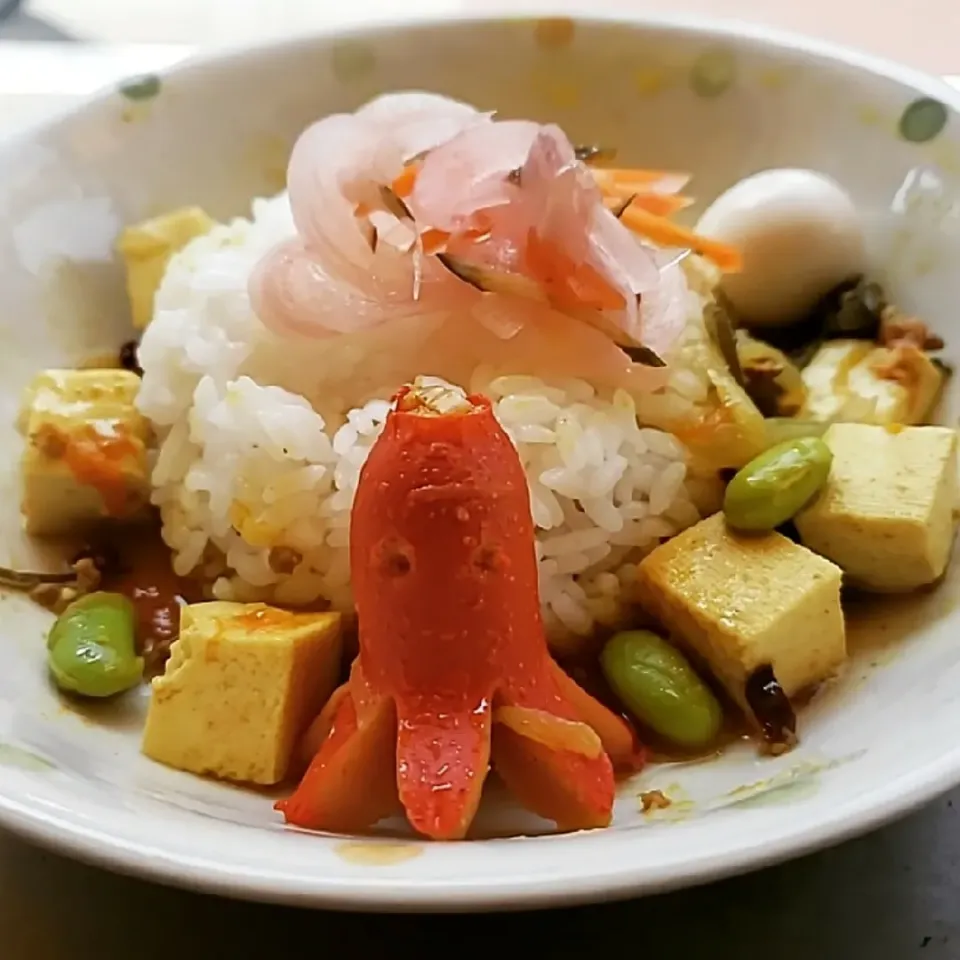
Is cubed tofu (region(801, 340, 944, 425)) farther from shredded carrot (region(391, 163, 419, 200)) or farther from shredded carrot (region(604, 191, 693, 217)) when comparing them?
shredded carrot (region(391, 163, 419, 200))

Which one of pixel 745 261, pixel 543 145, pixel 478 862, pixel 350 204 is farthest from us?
pixel 745 261

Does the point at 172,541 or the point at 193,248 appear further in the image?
the point at 193,248

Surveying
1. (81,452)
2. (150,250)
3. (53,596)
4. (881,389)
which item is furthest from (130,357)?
(881,389)

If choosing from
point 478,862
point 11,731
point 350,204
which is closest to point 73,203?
point 350,204

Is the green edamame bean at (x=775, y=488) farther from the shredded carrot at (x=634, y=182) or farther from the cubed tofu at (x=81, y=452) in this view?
the cubed tofu at (x=81, y=452)

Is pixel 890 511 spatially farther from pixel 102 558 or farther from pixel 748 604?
pixel 102 558

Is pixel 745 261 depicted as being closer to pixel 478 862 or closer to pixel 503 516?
pixel 503 516

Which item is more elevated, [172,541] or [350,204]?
[350,204]
